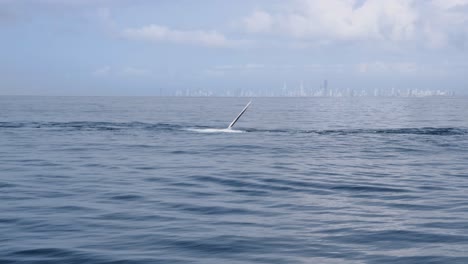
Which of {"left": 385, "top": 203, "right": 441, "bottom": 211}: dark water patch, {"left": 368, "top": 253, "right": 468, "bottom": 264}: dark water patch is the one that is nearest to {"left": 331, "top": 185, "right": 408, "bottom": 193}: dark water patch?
{"left": 385, "top": 203, "right": 441, "bottom": 211}: dark water patch

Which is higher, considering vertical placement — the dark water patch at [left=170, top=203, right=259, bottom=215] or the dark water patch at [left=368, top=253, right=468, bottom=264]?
the dark water patch at [left=368, top=253, right=468, bottom=264]

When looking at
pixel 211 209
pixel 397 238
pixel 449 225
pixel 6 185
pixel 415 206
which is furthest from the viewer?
pixel 6 185

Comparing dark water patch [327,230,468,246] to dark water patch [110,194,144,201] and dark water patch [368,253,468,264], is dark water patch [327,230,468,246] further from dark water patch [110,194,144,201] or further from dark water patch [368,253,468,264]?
dark water patch [110,194,144,201]

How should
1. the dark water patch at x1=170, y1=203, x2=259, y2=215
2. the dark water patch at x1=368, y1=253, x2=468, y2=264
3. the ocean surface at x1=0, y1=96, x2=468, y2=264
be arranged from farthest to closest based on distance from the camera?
the dark water patch at x1=170, y1=203, x2=259, y2=215, the ocean surface at x1=0, y1=96, x2=468, y2=264, the dark water patch at x1=368, y1=253, x2=468, y2=264

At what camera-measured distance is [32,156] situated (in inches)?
1334

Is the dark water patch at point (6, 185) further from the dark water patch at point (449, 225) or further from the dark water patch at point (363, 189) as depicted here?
the dark water patch at point (449, 225)

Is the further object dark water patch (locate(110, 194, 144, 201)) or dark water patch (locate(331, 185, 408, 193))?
dark water patch (locate(331, 185, 408, 193))

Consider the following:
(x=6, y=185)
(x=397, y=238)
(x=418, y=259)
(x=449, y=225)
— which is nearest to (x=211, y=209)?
(x=397, y=238)

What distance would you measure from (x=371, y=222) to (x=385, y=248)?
2.66 m

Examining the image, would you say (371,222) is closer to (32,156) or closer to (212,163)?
(212,163)

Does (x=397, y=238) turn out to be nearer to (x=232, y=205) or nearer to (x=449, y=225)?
(x=449, y=225)

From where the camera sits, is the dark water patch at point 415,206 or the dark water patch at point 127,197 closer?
the dark water patch at point 415,206

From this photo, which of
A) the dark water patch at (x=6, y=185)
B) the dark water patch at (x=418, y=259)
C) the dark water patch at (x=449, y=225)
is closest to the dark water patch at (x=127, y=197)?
the dark water patch at (x=6, y=185)

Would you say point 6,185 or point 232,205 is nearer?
point 232,205
